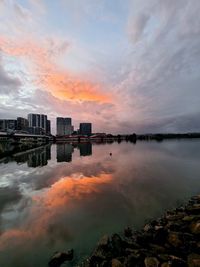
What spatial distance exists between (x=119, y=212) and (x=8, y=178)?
19.4m

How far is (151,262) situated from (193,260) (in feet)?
5.59

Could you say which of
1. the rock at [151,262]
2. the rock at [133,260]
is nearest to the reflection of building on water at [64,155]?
the rock at [133,260]

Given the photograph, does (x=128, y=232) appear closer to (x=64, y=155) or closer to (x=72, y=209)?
(x=72, y=209)

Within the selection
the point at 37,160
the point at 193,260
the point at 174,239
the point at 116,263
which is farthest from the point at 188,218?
the point at 37,160

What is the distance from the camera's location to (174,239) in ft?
30.3

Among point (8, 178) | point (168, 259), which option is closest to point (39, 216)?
point (168, 259)

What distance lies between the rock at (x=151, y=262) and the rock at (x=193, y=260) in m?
1.31

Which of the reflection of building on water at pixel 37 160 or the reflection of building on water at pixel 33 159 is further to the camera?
the reflection of building on water at pixel 33 159

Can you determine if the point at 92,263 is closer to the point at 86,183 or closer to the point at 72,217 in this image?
the point at 72,217

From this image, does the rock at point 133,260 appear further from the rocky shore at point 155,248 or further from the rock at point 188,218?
the rock at point 188,218

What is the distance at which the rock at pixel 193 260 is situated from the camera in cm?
727

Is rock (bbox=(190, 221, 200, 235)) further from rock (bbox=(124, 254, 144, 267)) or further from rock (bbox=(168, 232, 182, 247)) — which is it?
rock (bbox=(124, 254, 144, 267))

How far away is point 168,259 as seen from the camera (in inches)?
307

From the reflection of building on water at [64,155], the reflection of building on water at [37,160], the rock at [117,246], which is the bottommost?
the reflection of building on water at [64,155]
